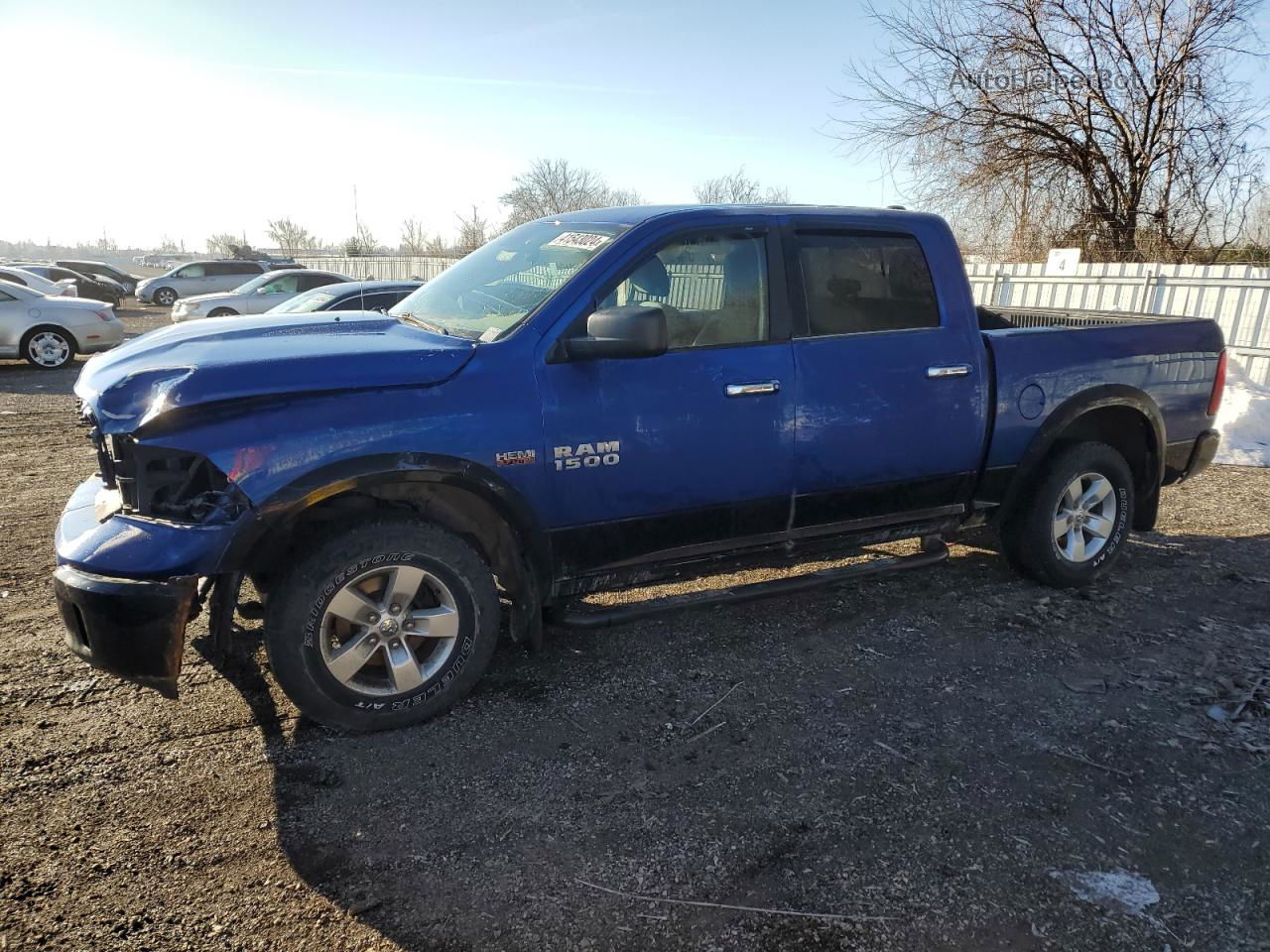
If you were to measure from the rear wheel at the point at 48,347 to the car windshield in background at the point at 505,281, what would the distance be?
12333 millimetres

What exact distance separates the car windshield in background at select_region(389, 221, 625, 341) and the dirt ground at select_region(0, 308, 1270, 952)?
160 cm

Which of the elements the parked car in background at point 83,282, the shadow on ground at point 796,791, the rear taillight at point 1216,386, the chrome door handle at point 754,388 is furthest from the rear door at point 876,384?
the parked car in background at point 83,282

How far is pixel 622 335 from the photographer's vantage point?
10.9 ft

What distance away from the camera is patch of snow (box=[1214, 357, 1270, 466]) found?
855 cm

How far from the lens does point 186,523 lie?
9.73ft

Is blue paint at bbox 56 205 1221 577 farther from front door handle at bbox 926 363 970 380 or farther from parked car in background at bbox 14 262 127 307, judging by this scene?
parked car in background at bbox 14 262 127 307

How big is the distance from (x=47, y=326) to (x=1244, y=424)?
651 inches

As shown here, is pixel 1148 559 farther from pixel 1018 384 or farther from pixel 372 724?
pixel 372 724

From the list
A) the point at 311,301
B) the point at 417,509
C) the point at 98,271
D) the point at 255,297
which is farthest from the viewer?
the point at 98,271

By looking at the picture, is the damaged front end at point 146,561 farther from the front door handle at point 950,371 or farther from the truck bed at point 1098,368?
the truck bed at point 1098,368

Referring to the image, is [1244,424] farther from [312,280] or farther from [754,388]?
[312,280]

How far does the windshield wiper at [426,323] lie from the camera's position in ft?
12.3

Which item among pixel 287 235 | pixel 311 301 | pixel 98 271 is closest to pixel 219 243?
pixel 287 235

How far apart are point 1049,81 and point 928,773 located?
723 inches
